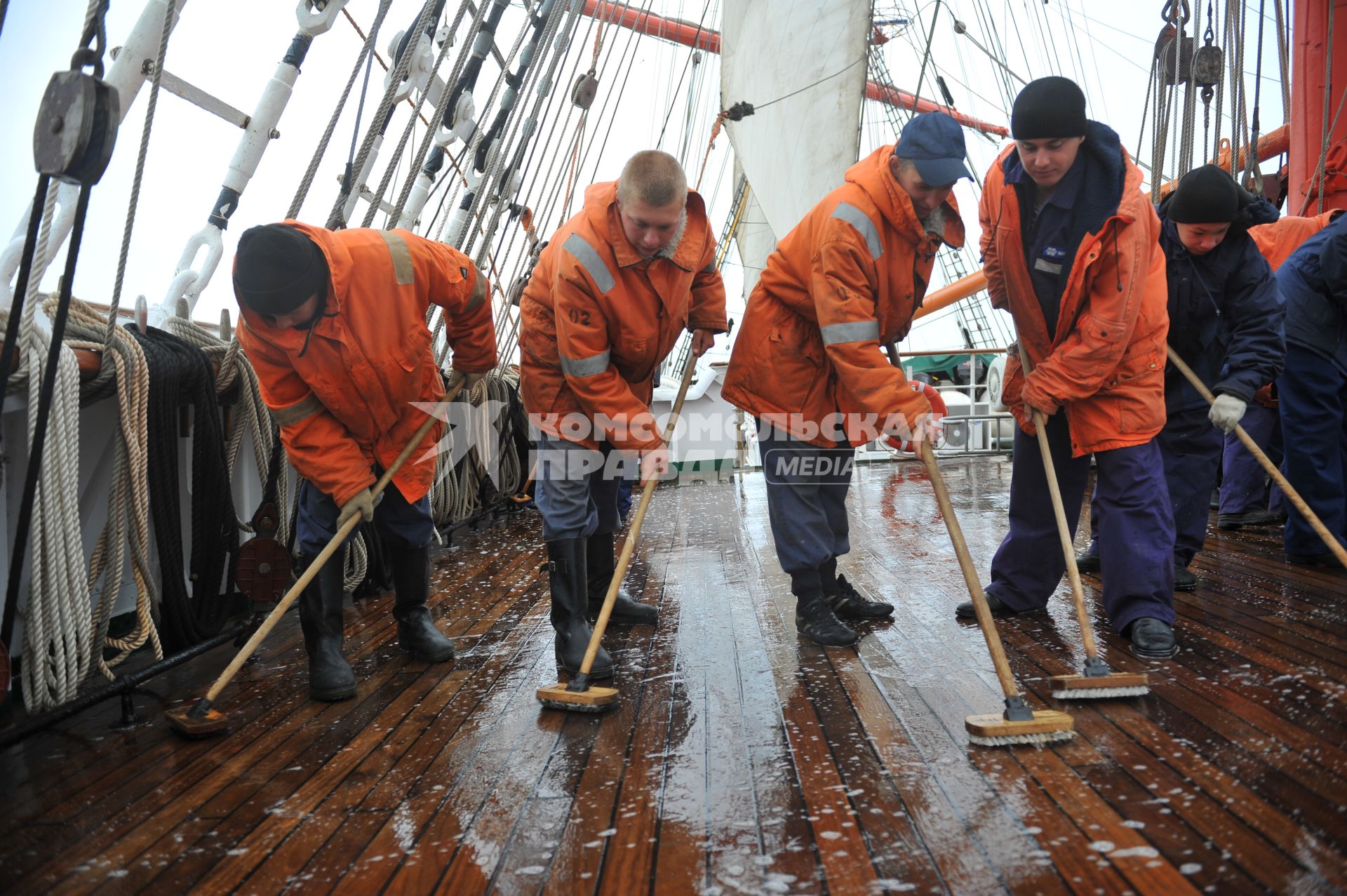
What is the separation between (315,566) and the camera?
2.46 meters

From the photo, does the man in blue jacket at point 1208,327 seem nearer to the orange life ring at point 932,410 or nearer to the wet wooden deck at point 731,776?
the wet wooden deck at point 731,776

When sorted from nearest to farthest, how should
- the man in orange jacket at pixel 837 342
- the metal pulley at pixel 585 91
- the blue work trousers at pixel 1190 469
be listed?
the man in orange jacket at pixel 837 342, the blue work trousers at pixel 1190 469, the metal pulley at pixel 585 91

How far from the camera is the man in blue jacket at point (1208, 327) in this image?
2844 millimetres

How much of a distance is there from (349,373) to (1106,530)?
6.53 ft

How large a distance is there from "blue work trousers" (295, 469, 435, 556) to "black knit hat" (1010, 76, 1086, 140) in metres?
1.88

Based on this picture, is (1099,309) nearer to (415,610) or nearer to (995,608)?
(995,608)

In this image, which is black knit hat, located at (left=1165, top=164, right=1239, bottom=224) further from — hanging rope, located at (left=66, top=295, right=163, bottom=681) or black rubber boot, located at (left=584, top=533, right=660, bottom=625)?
hanging rope, located at (left=66, top=295, right=163, bottom=681)

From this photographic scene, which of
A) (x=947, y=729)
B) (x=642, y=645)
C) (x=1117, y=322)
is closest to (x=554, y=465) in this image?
(x=642, y=645)

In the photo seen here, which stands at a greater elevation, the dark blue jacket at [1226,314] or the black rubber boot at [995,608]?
the dark blue jacket at [1226,314]

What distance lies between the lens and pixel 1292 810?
4.92 feet

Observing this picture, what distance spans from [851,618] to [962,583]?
0.57 m

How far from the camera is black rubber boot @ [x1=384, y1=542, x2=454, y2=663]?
8.95 feet

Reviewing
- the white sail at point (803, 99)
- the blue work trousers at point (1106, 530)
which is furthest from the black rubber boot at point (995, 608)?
the white sail at point (803, 99)

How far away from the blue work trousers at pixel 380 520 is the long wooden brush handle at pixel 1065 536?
1.70 m
